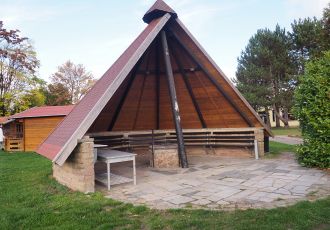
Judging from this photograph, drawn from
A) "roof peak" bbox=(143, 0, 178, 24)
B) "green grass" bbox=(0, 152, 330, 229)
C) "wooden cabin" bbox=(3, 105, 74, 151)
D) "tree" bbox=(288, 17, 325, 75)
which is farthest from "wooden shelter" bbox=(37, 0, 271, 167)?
"tree" bbox=(288, 17, 325, 75)

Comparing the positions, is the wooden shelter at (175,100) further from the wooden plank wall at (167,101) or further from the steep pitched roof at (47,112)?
the steep pitched roof at (47,112)

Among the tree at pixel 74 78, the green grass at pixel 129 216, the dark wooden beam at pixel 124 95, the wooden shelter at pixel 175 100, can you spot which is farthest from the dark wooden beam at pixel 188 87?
the tree at pixel 74 78

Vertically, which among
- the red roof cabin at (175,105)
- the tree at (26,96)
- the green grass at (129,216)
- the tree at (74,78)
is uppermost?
the tree at (74,78)

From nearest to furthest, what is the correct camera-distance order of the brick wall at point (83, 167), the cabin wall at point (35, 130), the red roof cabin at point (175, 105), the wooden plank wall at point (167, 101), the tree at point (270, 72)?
the brick wall at point (83, 167), the red roof cabin at point (175, 105), the wooden plank wall at point (167, 101), the cabin wall at point (35, 130), the tree at point (270, 72)

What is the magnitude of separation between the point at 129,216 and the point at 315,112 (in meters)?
6.34

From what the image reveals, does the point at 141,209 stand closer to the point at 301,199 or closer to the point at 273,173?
the point at 301,199

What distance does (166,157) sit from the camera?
9.48m

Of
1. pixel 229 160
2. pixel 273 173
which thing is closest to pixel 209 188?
pixel 273 173

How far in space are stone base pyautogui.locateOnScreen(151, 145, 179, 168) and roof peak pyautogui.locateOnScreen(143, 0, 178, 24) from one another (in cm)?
425

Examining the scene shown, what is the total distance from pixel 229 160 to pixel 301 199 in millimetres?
5238

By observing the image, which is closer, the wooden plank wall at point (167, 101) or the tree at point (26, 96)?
the wooden plank wall at point (167, 101)

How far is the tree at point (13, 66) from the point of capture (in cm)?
2867

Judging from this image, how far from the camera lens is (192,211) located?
4922 mm

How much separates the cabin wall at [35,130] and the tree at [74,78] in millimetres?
23025
